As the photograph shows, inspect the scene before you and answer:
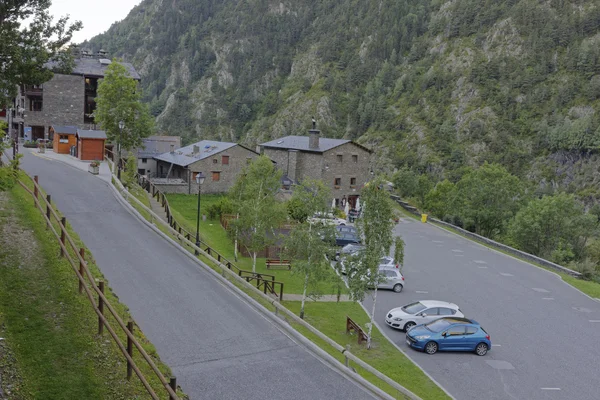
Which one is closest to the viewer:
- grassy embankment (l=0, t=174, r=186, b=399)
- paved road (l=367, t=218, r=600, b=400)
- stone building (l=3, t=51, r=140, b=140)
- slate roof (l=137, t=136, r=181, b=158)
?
grassy embankment (l=0, t=174, r=186, b=399)

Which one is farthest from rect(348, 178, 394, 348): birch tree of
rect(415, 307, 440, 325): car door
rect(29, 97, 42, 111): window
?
rect(29, 97, 42, 111): window

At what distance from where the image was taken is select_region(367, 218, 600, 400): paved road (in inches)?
723

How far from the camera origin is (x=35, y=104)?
2073 inches

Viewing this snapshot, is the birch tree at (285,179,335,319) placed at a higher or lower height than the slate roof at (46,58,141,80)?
lower

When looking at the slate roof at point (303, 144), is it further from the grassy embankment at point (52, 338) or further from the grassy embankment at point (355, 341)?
the grassy embankment at point (52, 338)

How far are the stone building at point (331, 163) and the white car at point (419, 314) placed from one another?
124ft

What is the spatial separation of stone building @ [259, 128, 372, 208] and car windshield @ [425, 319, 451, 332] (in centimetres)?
4007

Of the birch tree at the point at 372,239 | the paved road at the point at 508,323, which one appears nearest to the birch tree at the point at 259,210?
the paved road at the point at 508,323

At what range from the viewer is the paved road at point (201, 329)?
11594 millimetres

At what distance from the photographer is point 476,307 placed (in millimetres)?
27141

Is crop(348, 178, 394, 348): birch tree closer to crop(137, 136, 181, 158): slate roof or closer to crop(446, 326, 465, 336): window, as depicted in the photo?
crop(446, 326, 465, 336): window

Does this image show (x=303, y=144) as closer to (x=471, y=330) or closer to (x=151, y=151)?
(x=151, y=151)

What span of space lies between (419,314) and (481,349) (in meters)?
2.99

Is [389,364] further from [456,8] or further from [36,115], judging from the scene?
[456,8]
